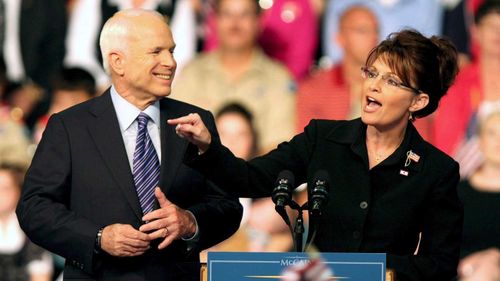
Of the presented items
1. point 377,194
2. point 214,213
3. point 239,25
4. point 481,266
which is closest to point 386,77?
point 377,194

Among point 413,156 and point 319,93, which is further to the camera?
point 319,93

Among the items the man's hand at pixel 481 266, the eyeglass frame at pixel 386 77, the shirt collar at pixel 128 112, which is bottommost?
the man's hand at pixel 481 266

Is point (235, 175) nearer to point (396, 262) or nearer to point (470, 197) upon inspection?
point (396, 262)

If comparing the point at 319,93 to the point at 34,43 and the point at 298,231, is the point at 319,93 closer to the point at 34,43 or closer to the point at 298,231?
the point at 34,43

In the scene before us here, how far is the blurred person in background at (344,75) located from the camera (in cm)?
889

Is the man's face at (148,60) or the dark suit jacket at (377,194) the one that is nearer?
the dark suit jacket at (377,194)

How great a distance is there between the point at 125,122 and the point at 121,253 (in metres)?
0.53

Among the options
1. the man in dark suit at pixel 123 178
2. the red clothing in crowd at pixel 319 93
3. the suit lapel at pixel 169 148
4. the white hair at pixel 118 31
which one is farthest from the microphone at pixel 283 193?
the red clothing in crowd at pixel 319 93

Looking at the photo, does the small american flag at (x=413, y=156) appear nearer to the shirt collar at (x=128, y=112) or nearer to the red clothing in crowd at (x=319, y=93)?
the shirt collar at (x=128, y=112)

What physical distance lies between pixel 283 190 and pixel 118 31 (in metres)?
1.05

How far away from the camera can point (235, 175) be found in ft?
15.1

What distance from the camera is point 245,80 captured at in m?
9.05

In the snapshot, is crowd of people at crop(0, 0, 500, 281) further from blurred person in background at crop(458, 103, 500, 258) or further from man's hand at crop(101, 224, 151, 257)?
man's hand at crop(101, 224, 151, 257)

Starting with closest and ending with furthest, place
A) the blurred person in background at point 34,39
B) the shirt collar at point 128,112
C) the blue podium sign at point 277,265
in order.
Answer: the blue podium sign at point 277,265, the shirt collar at point 128,112, the blurred person in background at point 34,39
